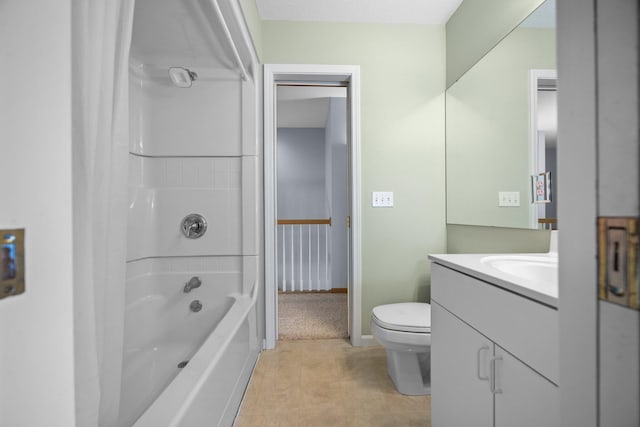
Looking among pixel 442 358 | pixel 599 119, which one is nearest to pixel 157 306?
pixel 442 358

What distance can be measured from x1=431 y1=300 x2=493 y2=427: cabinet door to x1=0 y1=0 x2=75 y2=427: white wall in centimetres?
99

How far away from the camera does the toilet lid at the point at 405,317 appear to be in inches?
62.5

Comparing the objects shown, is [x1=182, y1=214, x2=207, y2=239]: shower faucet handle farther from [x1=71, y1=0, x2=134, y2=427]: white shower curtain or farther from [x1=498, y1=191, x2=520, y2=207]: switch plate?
[x1=498, y1=191, x2=520, y2=207]: switch plate

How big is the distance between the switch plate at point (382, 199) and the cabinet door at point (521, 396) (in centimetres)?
147

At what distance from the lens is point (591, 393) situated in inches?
13.3

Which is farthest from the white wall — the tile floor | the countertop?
the tile floor

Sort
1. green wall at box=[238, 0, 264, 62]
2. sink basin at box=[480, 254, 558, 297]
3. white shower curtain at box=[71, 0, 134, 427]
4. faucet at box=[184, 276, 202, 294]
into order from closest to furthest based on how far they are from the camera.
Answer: white shower curtain at box=[71, 0, 134, 427], sink basin at box=[480, 254, 558, 297], green wall at box=[238, 0, 264, 62], faucet at box=[184, 276, 202, 294]

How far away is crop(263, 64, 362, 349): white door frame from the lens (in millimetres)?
2172

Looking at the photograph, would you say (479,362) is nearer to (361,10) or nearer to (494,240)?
(494,240)

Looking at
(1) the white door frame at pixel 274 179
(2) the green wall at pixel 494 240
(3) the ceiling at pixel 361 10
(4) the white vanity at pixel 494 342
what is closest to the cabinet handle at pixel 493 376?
(4) the white vanity at pixel 494 342

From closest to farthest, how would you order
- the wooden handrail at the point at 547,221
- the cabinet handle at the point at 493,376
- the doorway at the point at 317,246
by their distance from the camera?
1. the cabinet handle at the point at 493,376
2. the wooden handrail at the point at 547,221
3. the doorway at the point at 317,246

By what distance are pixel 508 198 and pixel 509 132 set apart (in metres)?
0.35

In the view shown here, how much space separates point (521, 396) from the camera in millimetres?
735

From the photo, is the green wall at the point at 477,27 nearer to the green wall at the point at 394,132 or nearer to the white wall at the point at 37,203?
the green wall at the point at 394,132
